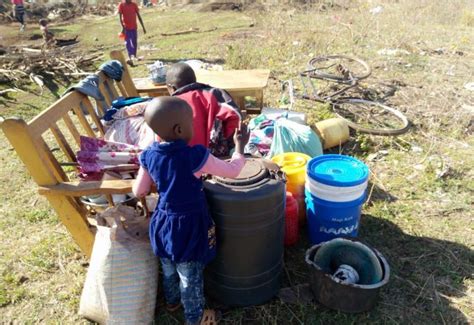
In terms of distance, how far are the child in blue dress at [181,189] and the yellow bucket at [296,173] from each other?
3.03 feet

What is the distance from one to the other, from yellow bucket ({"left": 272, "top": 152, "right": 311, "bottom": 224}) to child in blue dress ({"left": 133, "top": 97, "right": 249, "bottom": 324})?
0.92 meters

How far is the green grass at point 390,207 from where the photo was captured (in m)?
2.57

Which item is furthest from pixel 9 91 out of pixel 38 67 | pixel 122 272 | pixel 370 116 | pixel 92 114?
pixel 370 116

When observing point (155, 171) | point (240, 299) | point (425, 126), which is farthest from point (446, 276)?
point (425, 126)

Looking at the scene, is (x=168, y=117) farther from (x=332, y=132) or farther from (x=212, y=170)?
(x=332, y=132)

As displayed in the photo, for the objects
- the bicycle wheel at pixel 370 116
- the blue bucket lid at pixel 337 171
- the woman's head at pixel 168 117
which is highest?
the woman's head at pixel 168 117

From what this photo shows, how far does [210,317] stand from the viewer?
2443 mm

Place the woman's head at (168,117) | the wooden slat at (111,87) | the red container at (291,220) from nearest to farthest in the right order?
the woman's head at (168,117), the red container at (291,220), the wooden slat at (111,87)

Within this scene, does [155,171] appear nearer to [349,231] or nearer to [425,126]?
[349,231]

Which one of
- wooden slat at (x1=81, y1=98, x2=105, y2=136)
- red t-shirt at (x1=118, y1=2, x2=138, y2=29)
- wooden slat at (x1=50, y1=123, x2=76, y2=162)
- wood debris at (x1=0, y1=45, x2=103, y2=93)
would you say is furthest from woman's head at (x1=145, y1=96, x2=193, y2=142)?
→ red t-shirt at (x1=118, y1=2, x2=138, y2=29)

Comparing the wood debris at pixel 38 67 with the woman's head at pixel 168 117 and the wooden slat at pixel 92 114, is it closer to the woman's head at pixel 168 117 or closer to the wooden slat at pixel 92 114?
the wooden slat at pixel 92 114

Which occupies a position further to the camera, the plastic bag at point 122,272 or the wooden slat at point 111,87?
the wooden slat at point 111,87

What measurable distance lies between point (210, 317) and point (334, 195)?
4.02 ft

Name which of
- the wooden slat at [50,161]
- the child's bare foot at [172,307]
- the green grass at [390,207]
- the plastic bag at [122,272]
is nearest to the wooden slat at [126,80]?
the green grass at [390,207]
